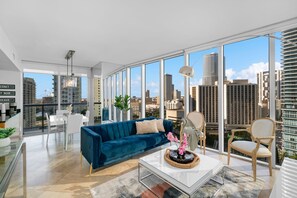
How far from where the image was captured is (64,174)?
2627 mm

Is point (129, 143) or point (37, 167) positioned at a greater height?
point (129, 143)

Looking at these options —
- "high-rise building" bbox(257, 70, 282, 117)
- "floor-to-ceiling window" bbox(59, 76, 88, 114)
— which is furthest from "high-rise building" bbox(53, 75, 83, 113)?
"high-rise building" bbox(257, 70, 282, 117)

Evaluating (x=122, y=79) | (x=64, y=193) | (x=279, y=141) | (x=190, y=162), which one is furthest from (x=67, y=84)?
(x=279, y=141)

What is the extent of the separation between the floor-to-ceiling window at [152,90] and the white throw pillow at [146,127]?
4.41 ft

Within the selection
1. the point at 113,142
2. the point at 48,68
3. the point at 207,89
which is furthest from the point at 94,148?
the point at 48,68

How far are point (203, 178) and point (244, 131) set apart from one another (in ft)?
6.54

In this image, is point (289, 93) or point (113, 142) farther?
point (113, 142)

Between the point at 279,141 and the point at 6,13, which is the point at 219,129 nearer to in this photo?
the point at 279,141

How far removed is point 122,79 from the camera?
6.46 meters

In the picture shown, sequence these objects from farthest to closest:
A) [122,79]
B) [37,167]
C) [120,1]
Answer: [122,79] < [37,167] < [120,1]

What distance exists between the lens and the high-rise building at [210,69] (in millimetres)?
3775

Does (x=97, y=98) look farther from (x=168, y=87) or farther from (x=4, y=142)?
(x=4, y=142)

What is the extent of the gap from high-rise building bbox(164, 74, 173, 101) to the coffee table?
8.62 feet

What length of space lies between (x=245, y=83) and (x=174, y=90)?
191cm
